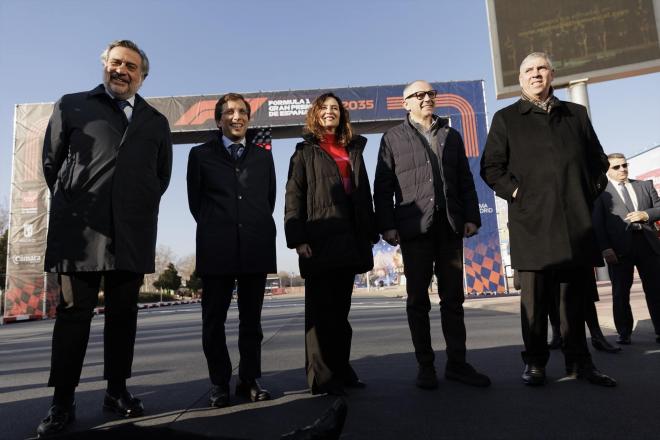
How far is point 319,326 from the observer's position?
275 centimetres

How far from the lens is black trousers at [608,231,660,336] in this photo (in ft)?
13.4

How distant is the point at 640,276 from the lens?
13.8 ft

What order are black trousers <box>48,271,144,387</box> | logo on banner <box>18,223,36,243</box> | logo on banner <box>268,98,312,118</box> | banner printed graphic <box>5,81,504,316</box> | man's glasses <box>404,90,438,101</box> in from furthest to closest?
logo on banner <box>268,98,312,118</box> < logo on banner <box>18,223,36,243</box> < banner printed graphic <box>5,81,504,316</box> < man's glasses <box>404,90,438,101</box> < black trousers <box>48,271,144,387</box>

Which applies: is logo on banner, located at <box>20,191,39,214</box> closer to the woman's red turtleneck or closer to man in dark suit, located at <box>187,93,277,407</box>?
man in dark suit, located at <box>187,93,277,407</box>

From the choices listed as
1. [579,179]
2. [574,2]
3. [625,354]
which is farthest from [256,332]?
[574,2]

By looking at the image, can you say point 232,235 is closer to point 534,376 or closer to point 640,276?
point 534,376

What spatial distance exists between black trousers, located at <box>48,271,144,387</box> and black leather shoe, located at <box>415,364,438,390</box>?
61.6 inches

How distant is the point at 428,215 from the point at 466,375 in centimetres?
94

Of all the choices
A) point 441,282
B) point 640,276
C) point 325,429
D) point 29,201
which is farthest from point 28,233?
point 325,429

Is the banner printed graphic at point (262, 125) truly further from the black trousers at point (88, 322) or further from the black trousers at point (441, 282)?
the black trousers at point (88, 322)

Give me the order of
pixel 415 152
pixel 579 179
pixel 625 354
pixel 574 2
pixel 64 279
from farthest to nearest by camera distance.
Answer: pixel 574 2 → pixel 625 354 → pixel 415 152 → pixel 579 179 → pixel 64 279

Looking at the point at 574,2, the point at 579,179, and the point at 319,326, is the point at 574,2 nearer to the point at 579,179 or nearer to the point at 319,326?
the point at 579,179

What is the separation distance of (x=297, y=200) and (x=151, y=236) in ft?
2.75

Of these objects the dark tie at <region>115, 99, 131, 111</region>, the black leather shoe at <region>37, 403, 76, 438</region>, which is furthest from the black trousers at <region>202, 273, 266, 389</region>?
the dark tie at <region>115, 99, 131, 111</region>
